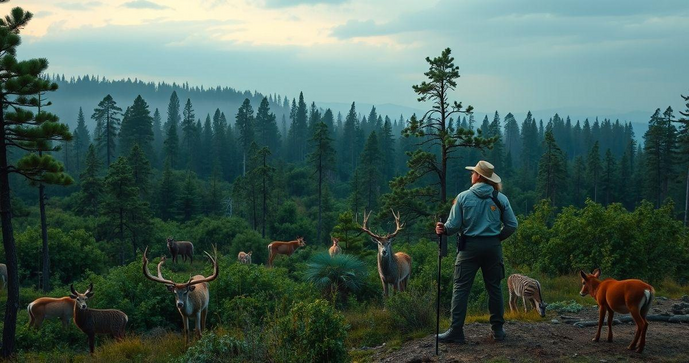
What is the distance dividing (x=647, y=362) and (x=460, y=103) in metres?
19.3

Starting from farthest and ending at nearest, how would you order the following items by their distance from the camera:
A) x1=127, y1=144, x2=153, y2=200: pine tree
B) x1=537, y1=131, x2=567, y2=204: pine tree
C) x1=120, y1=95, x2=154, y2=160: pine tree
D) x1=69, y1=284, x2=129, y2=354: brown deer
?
1. x1=120, y1=95, x2=154, y2=160: pine tree
2. x1=537, y1=131, x2=567, y2=204: pine tree
3. x1=127, y1=144, x2=153, y2=200: pine tree
4. x1=69, y1=284, x2=129, y2=354: brown deer

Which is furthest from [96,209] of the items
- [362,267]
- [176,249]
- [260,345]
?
[260,345]

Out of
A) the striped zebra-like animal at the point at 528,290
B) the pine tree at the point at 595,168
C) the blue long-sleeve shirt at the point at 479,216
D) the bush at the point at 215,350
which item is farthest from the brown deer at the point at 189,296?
the pine tree at the point at 595,168

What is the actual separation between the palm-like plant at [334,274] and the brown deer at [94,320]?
4529mm

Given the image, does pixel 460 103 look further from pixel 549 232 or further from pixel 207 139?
pixel 207 139

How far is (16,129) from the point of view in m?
13.4

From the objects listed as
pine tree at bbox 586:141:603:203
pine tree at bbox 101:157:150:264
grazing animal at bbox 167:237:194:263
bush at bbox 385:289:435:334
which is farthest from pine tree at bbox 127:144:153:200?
pine tree at bbox 586:141:603:203

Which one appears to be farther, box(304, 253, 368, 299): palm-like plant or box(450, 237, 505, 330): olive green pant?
box(304, 253, 368, 299): palm-like plant

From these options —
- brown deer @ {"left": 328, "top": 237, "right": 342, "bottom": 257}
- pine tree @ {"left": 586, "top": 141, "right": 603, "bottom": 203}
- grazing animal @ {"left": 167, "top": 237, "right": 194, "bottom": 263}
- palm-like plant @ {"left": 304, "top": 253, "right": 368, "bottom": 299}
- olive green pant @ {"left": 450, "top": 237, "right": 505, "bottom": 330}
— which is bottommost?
grazing animal @ {"left": 167, "top": 237, "right": 194, "bottom": 263}

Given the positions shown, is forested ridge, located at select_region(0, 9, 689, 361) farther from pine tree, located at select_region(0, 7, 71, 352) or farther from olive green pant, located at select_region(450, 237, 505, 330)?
olive green pant, located at select_region(450, 237, 505, 330)

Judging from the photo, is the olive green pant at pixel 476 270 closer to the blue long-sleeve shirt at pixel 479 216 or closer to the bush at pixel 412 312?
the blue long-sleeve shirt at pixel 479 216

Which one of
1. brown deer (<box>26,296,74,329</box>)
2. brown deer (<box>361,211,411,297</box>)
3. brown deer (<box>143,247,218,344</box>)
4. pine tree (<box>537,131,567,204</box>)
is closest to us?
brown deer (<box>143,247,218,344</box>)

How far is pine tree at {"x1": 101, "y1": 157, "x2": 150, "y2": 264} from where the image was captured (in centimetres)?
3569

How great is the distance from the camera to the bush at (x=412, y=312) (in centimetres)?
999
